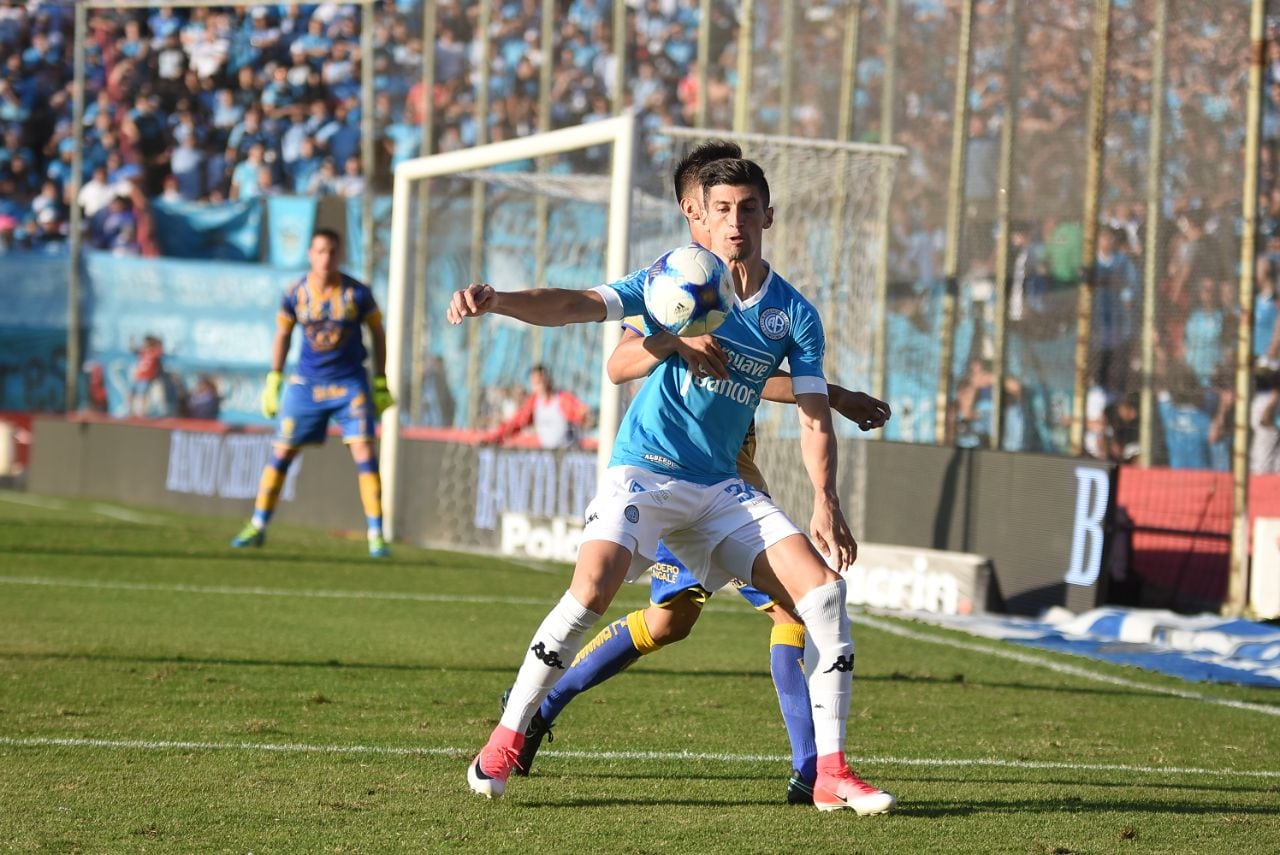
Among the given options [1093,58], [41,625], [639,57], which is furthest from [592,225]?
[41,625]

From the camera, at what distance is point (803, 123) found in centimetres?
1513

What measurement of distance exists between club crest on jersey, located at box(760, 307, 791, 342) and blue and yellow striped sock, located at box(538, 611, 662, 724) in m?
1.07

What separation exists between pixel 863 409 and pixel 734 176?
0.85 meters

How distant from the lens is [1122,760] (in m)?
6.19

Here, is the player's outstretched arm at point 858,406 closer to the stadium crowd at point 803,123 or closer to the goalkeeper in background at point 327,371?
the stadium crowd at point 803,123

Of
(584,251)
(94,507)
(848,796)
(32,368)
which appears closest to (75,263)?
(32,368)

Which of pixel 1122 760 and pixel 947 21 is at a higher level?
pixel 947 21

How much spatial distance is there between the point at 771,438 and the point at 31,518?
7410 mm

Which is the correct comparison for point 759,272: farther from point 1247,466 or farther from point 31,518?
point 31,518

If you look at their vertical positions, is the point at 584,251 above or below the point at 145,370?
above

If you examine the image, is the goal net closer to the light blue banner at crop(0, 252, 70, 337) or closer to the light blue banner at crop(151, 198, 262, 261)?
the light blue banner at crop(151, 198, 262, 261)

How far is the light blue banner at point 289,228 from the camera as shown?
20516mm

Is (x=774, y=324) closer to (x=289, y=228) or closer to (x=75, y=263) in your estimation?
(x=289, y=228)

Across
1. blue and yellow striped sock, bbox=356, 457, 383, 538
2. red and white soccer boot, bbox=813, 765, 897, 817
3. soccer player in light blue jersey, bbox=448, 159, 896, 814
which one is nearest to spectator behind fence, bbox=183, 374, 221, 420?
blue and yellow striped sock, bbox=356, 457, 383, 538
